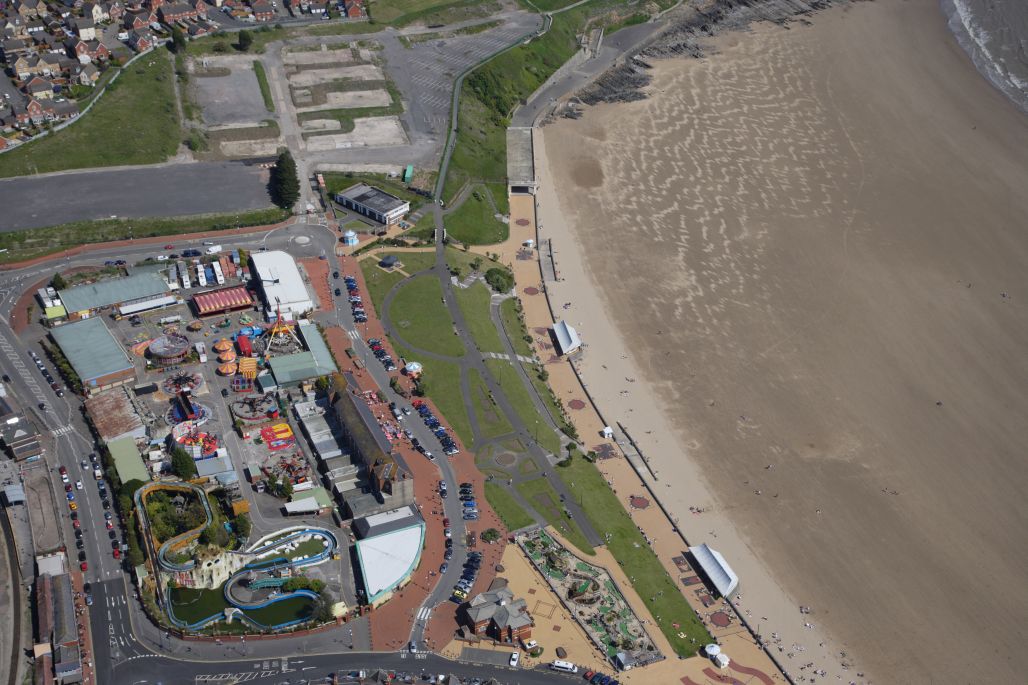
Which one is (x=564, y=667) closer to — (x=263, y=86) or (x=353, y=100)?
(x=353, y=100)

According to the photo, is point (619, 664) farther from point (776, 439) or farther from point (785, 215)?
point (785, 215)

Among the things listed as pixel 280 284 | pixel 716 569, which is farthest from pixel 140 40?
pixel 716 569

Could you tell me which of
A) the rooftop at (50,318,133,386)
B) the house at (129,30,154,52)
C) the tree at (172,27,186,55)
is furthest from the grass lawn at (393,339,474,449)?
the house at (129,30,154,52)

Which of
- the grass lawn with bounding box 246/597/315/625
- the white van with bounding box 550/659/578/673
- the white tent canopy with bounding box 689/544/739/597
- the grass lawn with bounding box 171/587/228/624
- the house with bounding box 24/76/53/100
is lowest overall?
the house with bounding box 24/76/53/100

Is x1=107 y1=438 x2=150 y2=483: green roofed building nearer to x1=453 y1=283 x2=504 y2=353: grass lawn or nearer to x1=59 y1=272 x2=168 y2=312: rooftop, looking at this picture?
x1=59 y1=272 x2=168 y2=312: rooftop

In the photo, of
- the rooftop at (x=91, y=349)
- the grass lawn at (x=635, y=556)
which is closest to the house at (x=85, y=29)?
the rooftop at (x=91, y=349)

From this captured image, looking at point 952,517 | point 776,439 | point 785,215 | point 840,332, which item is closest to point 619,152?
point 785,215
